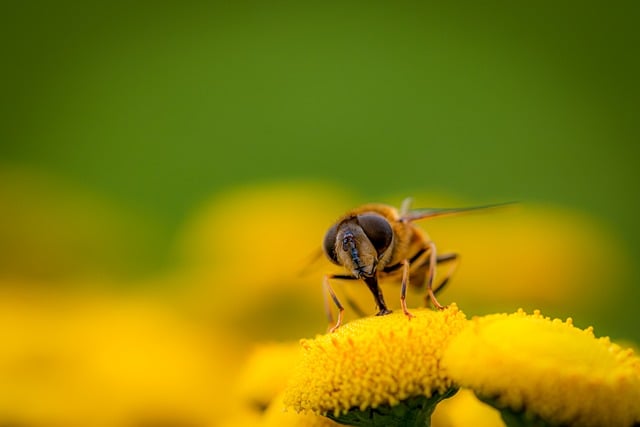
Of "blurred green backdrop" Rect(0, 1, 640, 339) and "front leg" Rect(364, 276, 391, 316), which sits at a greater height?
"blurred green backdrop" Rect(0, 1, 640, 339)

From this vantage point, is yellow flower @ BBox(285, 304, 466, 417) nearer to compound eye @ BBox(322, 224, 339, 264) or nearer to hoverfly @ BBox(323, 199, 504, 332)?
hoverfly @ BBox(323, 199, 504, 332)

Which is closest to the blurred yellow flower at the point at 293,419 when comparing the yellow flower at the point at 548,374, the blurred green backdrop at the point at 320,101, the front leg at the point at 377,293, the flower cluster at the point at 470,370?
the flower cluster at the point at 470,370

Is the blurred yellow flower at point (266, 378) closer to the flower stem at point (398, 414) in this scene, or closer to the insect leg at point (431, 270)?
the insect leg at point (431, 270)

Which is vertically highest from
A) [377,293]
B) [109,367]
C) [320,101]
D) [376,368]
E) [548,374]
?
[320,101]

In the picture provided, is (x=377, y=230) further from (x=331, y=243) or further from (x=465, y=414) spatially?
(x=465, y=414)

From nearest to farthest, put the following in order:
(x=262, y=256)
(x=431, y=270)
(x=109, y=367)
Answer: (x=431, y=270), (x=109, y=367), (x=262, y=256)

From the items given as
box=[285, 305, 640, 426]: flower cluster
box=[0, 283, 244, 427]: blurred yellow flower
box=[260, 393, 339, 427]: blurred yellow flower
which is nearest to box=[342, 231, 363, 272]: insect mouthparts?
box=[285, 305, 640, 426]: flower cluster

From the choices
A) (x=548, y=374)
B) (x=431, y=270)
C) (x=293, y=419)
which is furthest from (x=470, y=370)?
(x=431, y=270)
